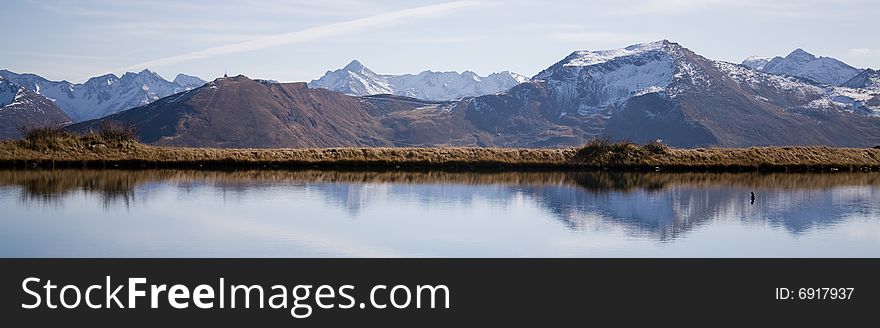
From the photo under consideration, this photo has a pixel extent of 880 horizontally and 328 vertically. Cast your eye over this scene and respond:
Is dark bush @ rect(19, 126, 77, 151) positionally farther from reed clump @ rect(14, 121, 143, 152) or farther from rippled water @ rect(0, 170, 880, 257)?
rippled water @ rect(0, 170, 880, 257)

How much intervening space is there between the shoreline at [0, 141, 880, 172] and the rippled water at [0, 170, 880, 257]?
32.4ft

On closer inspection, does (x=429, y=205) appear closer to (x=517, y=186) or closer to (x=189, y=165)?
(x=517, y=186)

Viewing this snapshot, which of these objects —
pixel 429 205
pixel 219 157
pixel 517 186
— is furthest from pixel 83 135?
pixel 429 205

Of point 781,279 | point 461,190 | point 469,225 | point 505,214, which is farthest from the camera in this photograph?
point 461,190

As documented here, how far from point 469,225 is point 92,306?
55.6 feet

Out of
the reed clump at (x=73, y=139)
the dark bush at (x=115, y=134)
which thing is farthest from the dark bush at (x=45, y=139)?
the dark bush at (x=115, y=134)

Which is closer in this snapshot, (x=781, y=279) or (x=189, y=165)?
(x=781, y=279)

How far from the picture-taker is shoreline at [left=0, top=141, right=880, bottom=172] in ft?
228

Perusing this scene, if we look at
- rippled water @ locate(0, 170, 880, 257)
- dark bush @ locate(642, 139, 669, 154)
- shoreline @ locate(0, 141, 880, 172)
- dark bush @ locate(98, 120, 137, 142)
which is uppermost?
dark bush @ locate(98, 120, 137, 142)

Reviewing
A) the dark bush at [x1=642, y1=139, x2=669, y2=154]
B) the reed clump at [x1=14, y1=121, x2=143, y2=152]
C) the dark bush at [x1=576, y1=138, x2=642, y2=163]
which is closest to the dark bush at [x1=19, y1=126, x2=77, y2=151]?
the reed clump at [x1=14, y1=121, x2=143, y2=152]

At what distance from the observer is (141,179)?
55.7 m

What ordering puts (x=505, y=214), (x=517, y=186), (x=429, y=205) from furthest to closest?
(x=517, y=186) < (x=429, y=205) < (x=505, y=214)

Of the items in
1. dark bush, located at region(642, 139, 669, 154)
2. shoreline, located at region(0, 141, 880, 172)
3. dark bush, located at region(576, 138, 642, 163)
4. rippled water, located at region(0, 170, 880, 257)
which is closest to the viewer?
rippled water, located at region(0, 170, 880, 257)

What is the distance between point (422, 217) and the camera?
37781 millimetres
